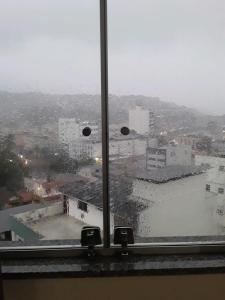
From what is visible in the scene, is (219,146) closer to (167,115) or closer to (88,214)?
(167,115)

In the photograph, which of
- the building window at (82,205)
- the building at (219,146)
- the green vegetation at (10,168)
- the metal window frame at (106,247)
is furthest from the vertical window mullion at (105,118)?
the building at (219,146)

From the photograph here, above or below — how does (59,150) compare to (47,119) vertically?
below

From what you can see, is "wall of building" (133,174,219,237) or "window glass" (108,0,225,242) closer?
"window glass" (108,0,225,242)

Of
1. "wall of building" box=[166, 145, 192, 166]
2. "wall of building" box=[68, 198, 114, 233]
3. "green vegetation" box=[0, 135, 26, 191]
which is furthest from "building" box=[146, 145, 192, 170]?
"green vegetation" box=[0, 135, 26, 191]

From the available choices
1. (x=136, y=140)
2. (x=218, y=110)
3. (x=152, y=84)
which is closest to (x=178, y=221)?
(x=136, y=140)

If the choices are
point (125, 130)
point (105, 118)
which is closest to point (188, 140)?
point (125, 130)

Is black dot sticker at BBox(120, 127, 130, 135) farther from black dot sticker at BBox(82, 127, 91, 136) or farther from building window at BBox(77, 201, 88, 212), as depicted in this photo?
building window at BBox(77, 201, 88, 212)

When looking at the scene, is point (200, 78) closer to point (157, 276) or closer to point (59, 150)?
point (59, 150)
